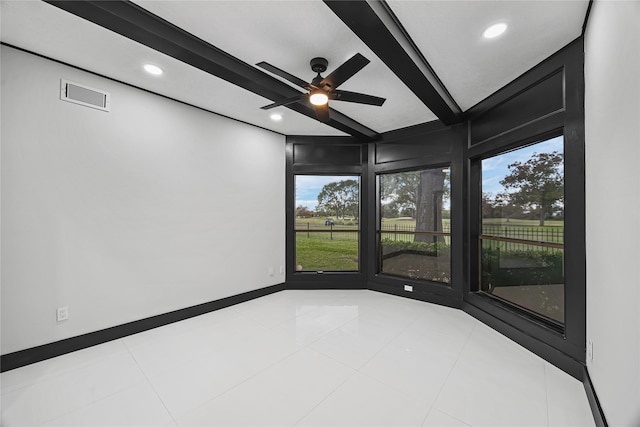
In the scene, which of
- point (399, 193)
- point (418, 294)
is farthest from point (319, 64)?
point (418, 294)

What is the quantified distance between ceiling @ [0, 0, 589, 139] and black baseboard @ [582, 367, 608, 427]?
2.66 m

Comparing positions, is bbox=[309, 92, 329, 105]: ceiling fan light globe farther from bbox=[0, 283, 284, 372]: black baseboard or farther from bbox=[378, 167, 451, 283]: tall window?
bbox=[0, 283, 284, 372]: black baseboard

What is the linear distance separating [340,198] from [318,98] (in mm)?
2565

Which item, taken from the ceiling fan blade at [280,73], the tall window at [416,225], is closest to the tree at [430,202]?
the tall window at [416,225]

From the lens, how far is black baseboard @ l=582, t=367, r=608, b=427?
61.6 inches

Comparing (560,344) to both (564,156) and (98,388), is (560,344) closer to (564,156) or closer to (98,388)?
(564,156)

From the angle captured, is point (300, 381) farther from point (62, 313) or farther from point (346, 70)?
point (346, 70)

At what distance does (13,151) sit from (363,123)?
3.90 meters

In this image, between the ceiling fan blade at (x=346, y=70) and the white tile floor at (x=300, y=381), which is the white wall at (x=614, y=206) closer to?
the white tile floor at (x=300, y=381)

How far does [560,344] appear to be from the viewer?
2.25 m

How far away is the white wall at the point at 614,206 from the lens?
1188 mm

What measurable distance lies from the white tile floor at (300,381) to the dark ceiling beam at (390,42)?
8.64ft

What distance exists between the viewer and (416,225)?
4258 millimetres

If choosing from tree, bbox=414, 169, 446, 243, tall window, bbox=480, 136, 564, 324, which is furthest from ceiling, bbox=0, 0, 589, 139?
tree, bbox=414, 169, 446, 243
